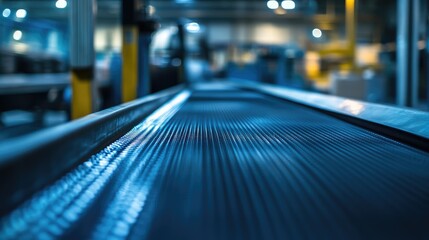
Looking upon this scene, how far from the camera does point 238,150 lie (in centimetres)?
175

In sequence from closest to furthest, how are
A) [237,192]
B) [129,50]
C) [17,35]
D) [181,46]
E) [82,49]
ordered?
[237,192], [82,49], [129,50], [17,35], [181,46]

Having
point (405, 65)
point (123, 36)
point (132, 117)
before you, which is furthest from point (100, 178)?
point (405, 65)

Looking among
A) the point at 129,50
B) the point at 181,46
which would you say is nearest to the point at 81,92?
the point at 129,50

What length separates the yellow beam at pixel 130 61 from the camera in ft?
16.6

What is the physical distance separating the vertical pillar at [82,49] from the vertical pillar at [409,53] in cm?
415

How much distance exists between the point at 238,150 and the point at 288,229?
85 cm

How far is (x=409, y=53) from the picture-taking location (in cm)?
570

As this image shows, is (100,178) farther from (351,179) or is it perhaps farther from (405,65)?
(405,65)

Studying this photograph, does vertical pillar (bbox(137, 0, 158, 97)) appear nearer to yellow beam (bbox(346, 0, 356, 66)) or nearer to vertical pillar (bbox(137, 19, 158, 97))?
vertical pillar (bbox(137, 19, 158, 97))

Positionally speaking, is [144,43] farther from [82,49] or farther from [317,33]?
[317,33]

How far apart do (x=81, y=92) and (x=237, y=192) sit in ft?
8.27

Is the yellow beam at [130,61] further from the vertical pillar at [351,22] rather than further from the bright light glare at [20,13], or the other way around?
the vertical pillar at [351,22]

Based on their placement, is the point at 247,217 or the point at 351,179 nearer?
the point at 247,217

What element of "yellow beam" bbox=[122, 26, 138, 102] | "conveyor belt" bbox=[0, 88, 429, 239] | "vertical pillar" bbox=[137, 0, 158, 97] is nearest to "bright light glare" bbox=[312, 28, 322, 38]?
"vertical pillar" bbox=[137, 0, 158, 97]
